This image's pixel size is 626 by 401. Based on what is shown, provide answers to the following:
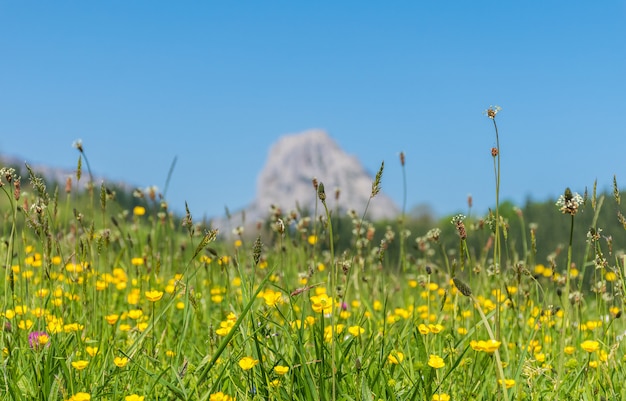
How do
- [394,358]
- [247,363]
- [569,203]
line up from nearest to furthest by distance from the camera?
[569,203] < [247,363] < [394,358]

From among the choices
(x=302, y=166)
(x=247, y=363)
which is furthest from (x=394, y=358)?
(x=302, y=166)

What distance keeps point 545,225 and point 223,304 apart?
6.15 meters

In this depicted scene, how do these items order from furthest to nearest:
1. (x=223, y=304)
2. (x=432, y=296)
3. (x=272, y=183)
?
1. (x=272, y=183)
2. (x=432, y=296)
3. (x=223, y=304)

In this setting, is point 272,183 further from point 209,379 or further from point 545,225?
point 209,379

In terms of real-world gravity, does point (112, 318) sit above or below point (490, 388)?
above

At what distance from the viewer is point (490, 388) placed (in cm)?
291

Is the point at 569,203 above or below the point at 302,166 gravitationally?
above

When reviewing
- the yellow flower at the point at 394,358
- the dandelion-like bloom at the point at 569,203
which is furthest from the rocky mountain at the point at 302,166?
the dandelion-like bloom at the point at 569,203

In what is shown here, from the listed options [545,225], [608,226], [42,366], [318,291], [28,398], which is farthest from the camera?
[545,225]

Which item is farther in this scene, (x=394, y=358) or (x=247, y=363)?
(x=394, y=358)

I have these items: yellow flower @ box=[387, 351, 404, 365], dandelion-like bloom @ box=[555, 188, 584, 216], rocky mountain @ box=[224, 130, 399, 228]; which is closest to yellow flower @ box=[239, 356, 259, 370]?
yellow flower @ box=[387, 351, 404, 365]

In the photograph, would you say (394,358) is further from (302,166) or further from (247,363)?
(302,166)

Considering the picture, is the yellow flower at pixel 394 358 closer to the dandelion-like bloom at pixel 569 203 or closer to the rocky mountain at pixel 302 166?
the dandelion-like bloom at pixel 569 203

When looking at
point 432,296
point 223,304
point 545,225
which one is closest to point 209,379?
point 223,304
